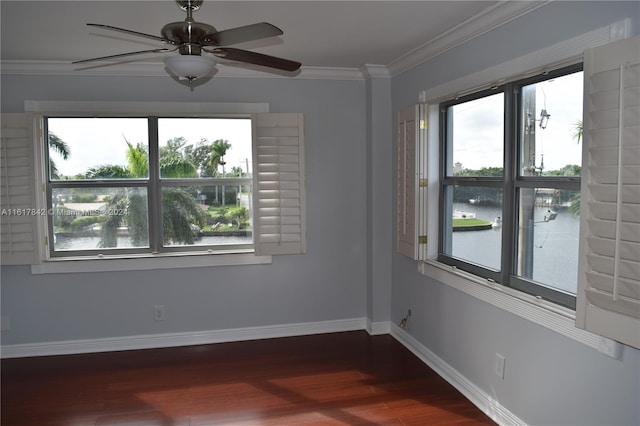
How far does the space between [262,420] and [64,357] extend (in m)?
2.08

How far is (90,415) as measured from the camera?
2973 mm

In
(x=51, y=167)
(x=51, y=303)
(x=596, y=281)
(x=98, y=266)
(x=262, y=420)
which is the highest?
(x=51, y=167)

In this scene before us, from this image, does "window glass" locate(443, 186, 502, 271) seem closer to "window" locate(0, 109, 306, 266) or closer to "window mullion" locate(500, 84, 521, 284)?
"window mullion" locate(500, 84, 521, 284)

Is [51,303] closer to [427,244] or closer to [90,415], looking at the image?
[90,415]

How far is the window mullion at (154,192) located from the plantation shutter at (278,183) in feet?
2.80

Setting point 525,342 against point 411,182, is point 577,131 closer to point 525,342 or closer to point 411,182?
point 525,342

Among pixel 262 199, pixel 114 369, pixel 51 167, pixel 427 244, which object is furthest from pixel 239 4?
pixel 114 369

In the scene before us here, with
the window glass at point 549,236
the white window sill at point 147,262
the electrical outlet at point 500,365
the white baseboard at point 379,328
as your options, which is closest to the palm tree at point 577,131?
the window glass at point 549,236

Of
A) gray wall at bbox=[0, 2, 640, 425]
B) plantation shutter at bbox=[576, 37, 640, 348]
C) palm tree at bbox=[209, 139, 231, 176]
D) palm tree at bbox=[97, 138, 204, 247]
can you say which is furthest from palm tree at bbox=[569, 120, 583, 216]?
palm tree at bbox=[97, 138, 204, 247]

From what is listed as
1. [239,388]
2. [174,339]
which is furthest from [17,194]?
[239,388]

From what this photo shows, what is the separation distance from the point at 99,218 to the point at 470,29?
3348 mm

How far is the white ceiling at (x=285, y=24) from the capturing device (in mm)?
2623

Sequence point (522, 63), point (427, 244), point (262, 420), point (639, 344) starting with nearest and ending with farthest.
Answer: point (639, 344), point (522, 63), point (262, 420), point (427, 244)

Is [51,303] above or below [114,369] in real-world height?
above
